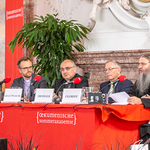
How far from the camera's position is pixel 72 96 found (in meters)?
2.64

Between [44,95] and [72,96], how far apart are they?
1.03 ft

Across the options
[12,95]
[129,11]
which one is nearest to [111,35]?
[129,11]

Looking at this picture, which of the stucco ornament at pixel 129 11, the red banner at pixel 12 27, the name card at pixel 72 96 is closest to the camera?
the name card at pixel 72 96

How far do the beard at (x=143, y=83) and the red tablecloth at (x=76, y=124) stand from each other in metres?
0.62

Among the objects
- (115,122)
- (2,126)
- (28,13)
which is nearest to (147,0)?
(28,13)

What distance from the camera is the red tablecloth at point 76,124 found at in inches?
93.2

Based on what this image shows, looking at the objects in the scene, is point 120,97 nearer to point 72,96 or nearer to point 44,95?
point 72,96

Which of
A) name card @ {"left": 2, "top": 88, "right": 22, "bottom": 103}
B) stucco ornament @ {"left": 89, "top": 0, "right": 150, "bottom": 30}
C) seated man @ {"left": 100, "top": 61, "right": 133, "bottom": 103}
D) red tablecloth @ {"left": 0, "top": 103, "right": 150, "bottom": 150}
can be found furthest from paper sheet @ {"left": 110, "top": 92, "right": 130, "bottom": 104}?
stucco ornament @ {"left": 89, "top": 0, "right": 150, "bottom": 30}

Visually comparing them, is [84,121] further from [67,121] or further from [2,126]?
[2,126]

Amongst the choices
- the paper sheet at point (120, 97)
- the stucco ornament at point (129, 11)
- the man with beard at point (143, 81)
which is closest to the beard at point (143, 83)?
the man with beard at point (143, 81)

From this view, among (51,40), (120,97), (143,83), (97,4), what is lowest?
(120,97)

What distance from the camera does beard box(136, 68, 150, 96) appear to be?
3.20m

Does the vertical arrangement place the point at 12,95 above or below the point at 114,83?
below

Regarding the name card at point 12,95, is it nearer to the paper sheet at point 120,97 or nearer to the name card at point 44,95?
the name card at point 44,95
